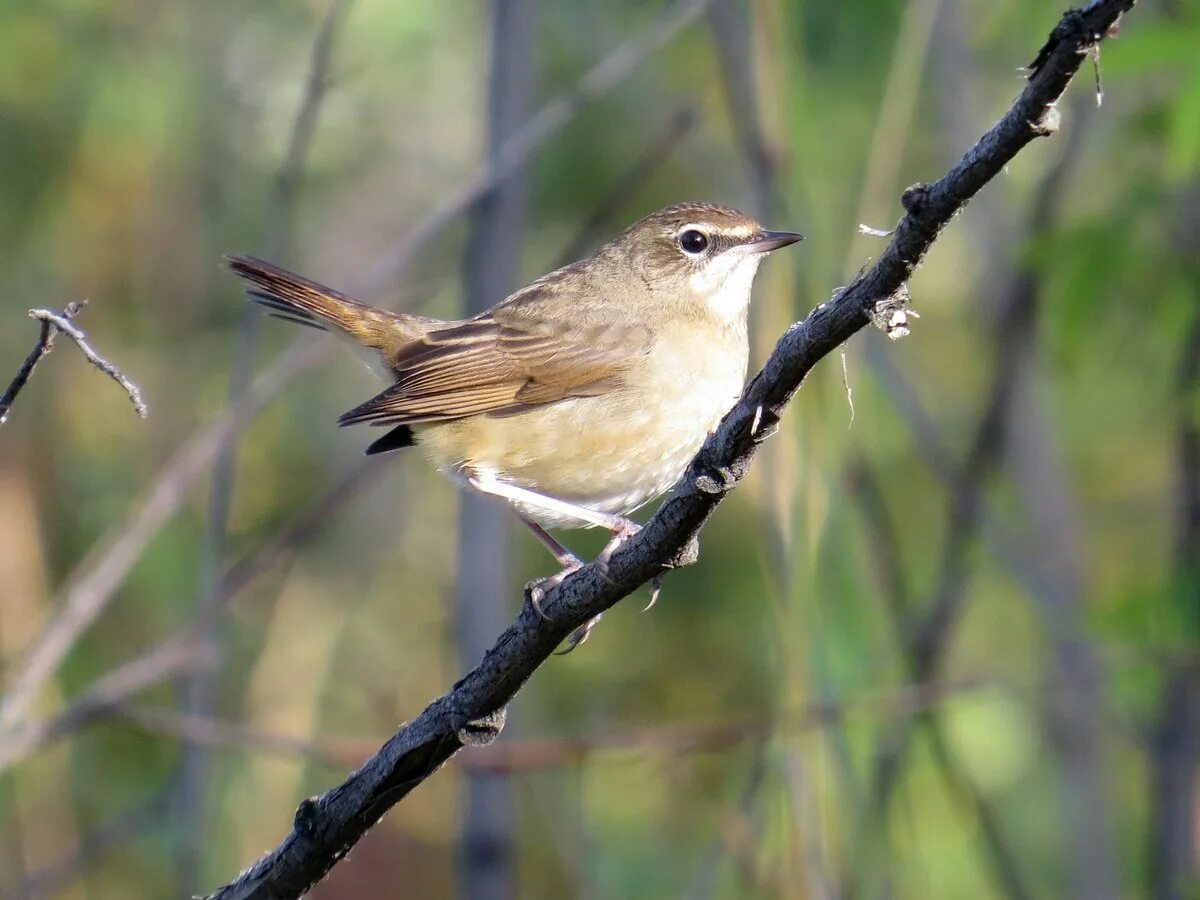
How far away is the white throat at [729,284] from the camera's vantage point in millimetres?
4676

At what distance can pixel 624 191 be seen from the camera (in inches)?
192

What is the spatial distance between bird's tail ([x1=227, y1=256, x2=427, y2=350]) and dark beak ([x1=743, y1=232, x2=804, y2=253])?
112 cm

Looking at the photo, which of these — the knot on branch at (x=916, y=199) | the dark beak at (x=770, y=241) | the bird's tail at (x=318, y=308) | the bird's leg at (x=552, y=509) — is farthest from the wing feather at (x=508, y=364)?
the knot on branch at (x=916, y=199)

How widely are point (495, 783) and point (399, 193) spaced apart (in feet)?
15.6

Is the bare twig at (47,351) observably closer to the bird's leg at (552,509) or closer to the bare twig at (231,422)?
the bird's leg at (552,509)

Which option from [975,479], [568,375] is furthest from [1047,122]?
[975,479]

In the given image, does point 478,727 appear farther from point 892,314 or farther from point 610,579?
point 892,314

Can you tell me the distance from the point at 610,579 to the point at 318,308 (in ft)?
7.12

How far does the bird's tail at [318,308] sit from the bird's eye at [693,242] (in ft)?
3.04

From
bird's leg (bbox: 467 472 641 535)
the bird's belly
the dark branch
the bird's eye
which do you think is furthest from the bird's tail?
the dark branch

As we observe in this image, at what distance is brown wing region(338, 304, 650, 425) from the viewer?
432 cm

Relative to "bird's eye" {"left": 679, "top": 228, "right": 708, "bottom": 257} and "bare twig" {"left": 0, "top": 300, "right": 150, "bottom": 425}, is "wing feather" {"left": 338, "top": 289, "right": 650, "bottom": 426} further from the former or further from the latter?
→ "bare twig" {"left": 0, "top": 300, "right": 150, "bottom": 425}

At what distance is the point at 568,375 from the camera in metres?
4.39

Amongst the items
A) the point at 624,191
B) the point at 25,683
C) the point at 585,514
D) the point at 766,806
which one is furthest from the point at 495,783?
the point at 624,191
